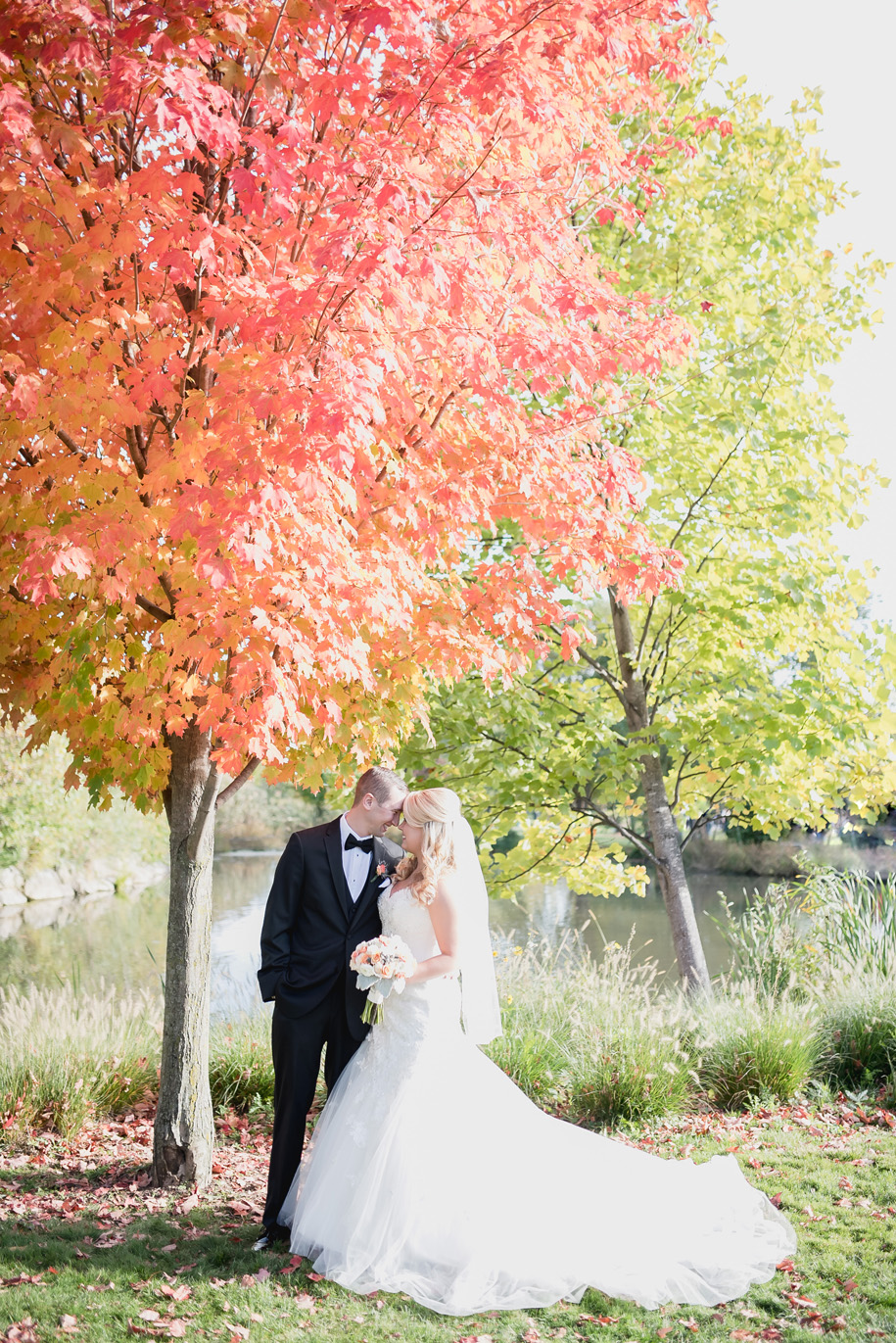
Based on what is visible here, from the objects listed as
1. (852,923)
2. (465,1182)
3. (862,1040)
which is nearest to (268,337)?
(465,1182)

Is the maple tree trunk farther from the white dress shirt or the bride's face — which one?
the bride's face

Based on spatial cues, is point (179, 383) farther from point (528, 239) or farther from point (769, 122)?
point (769, 122)

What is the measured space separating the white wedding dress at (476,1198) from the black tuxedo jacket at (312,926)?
0.17m

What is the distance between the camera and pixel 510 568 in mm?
6105

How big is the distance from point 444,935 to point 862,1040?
14.4 ft

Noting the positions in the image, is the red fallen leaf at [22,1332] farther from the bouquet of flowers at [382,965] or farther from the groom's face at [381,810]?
the groom's face at [381,810]

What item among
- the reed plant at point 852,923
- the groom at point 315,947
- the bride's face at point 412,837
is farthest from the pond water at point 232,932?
the bride's face at point 412,837

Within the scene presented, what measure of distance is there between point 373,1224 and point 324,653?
2.47 m

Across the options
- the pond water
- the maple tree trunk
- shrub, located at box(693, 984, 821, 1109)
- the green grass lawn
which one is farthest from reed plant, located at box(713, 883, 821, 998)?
the maple tree trunk

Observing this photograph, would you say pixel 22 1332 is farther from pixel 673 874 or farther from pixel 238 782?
pixel 673 874

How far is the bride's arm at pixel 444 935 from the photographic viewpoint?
4.45m

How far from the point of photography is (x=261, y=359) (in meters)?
4.35

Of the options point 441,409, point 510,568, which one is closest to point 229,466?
point 441,409

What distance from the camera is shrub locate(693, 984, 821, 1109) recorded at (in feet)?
22.3
